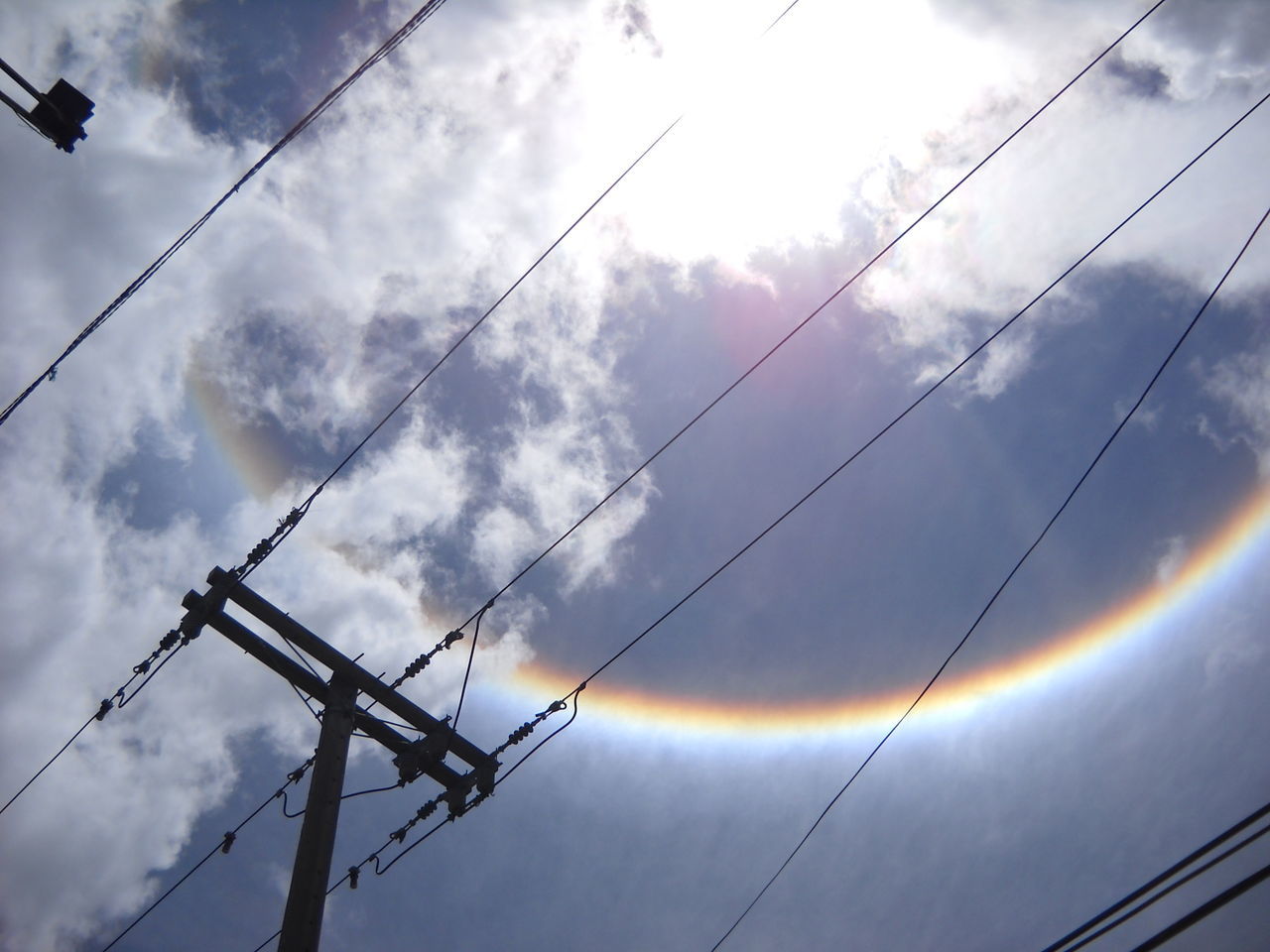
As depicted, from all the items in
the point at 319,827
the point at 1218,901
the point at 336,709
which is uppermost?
the point at 336,709

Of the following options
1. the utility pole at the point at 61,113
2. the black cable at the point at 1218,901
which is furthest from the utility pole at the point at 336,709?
the black cable at the point at 1218,901

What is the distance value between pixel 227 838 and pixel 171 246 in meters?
6.70

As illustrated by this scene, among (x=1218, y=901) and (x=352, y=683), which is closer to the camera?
(x=1218, y=901)

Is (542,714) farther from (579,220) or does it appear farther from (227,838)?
(579,220)

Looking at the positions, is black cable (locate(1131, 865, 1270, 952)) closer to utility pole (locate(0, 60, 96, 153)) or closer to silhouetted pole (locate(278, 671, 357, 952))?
silhouetted pole (locate(278, 671, 357, 952))

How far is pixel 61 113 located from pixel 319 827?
642 centimetres

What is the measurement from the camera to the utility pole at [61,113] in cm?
643

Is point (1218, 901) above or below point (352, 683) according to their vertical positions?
below

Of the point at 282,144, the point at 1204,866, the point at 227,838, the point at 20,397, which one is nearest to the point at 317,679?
the point at 227,838

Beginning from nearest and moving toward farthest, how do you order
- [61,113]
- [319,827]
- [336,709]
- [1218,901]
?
[1218,901]
[61,113]
[319,827]
[336,709]

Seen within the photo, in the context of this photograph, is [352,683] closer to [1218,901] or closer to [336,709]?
[336,709]

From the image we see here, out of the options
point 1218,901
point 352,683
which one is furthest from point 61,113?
point 1218,901

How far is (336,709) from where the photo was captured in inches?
377

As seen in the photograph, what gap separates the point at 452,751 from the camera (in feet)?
34.2
